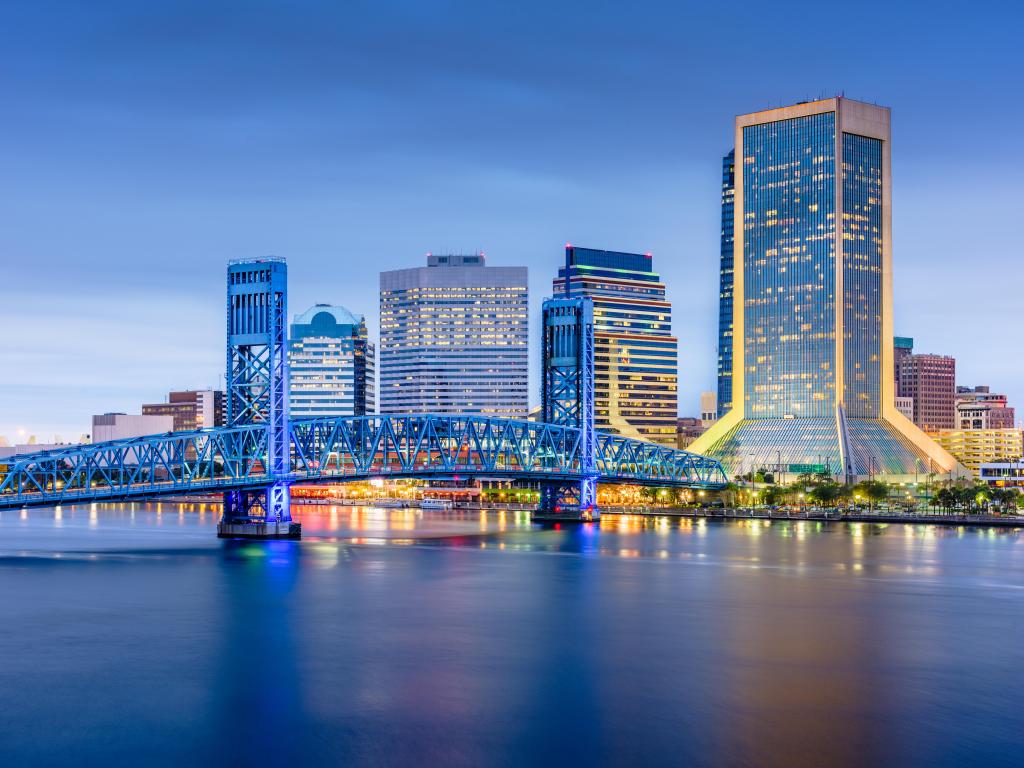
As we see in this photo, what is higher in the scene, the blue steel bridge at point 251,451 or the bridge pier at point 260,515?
the blue steel bridge at point 251,451

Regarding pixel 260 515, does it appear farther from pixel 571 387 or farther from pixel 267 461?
pixel 571 387

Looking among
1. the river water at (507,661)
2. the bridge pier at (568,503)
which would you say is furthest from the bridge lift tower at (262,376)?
the bridge pier at (568,503)

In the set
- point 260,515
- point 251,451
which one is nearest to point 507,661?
point 251,451

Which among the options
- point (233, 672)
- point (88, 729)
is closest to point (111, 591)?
point (233, 672)

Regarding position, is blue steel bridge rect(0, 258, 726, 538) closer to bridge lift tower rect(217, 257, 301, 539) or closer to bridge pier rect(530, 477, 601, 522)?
bridge lift tower rect(217, 257, 301, 539)

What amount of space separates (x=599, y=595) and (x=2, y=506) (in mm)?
43120

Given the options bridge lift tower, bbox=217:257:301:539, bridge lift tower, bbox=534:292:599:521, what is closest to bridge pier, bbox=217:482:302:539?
bridge lift tower, bbox=217:257:301:539

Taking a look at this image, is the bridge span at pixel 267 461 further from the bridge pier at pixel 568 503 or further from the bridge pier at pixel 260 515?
the bridge pier at pixel 568 503

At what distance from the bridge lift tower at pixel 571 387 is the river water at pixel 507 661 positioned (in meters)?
59.3

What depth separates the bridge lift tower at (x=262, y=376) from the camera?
10706 centimetres

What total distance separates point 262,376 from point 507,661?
201ft

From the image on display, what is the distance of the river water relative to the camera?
1576 inches

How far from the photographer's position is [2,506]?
9006 centimetres

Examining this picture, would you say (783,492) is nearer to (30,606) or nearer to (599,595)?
(599,595)
